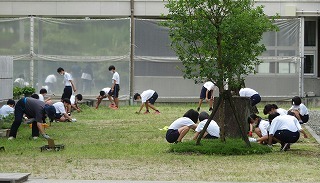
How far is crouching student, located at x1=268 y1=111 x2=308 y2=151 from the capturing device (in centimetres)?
2031

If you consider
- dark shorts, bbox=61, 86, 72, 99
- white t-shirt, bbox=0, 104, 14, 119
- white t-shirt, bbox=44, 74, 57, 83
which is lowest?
white t-shirt, bbox=0, 104, 14, 119

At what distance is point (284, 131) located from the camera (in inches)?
801

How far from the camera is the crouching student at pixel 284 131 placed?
20312 mm

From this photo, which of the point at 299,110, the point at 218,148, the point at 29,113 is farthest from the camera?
the point at 299,110

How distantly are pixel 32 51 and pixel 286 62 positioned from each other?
38.2ft

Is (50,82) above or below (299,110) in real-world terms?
above

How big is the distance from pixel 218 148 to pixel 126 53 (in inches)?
892

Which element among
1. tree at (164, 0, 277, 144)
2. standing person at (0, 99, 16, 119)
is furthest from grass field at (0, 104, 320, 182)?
tree at (164, 0, 277, 144)

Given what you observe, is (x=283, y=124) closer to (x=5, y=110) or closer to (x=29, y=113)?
(x=29, y=113)

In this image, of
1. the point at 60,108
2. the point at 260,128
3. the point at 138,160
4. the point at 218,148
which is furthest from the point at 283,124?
the point at 60,108

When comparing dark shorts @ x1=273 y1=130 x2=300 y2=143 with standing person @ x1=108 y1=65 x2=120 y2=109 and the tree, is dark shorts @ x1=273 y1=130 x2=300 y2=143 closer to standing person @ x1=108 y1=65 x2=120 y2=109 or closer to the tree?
the tree

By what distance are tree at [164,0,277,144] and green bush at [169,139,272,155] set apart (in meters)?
0.32

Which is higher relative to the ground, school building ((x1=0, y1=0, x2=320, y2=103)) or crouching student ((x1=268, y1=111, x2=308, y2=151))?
school building ((x1=0, y1=0, x2=320, y2=103))

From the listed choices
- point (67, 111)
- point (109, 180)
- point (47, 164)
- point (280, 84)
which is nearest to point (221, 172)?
point (109, 180)
